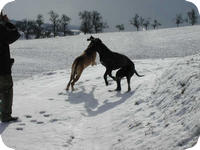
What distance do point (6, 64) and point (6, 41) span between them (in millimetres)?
483

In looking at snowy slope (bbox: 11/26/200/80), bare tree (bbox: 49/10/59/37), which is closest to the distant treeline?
bare tree (bbox: 49/10/59/37)

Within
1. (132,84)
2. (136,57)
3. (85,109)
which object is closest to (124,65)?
(132,84)

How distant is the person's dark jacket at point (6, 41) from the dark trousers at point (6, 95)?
Answer: 162 mm

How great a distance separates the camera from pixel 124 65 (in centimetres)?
835

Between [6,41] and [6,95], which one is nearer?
[6,41]

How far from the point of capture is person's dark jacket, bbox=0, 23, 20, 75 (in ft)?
18.0

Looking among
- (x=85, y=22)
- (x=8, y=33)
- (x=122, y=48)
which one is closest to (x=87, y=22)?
(x=85, y=22)

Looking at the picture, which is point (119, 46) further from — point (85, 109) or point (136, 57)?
point (85, 109)

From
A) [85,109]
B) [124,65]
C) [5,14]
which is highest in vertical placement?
[5,14]

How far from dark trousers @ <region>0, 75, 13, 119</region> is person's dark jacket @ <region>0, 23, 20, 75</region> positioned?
16 centimetres

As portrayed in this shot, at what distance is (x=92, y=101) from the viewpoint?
801 centimetres

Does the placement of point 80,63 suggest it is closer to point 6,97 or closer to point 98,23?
point 98,23

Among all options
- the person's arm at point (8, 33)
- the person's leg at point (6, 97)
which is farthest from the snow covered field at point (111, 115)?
the person's arm at point (8, 33)

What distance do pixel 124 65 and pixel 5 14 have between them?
12.9 feet
